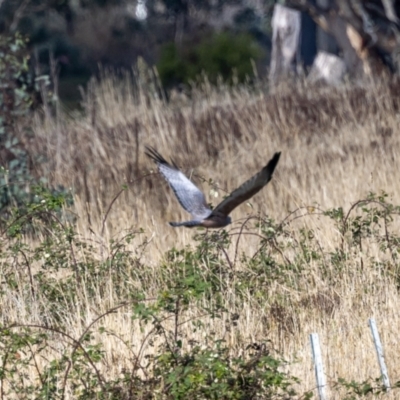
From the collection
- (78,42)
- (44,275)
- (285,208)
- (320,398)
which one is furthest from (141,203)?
(78,42)

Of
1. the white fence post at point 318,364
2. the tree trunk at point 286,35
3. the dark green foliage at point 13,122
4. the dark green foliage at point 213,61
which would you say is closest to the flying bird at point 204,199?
the white fence post at point 318,364

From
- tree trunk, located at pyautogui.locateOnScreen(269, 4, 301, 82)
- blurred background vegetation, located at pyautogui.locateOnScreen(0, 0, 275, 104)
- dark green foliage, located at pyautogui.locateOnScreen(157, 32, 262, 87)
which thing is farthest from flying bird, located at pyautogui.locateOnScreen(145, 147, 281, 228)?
blurred background vegetation, located at pyautogui.locateOnScreen(0, 0, 275, 104)

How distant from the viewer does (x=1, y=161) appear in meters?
10.4

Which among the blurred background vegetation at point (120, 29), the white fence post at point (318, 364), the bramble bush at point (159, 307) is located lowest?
the white fence post at point (318, 364)

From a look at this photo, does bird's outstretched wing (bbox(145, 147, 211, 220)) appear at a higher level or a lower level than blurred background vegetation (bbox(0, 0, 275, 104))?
lower

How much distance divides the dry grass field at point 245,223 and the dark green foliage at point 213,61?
8.77 metres

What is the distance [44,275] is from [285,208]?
3.49 meters

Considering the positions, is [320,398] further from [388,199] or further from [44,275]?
[388,199]

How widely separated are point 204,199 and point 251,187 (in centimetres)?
90

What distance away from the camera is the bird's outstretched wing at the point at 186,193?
6.54 metres

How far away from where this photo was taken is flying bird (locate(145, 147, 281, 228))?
573 centimetres

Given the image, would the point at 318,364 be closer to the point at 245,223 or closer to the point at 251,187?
the point at 251,187

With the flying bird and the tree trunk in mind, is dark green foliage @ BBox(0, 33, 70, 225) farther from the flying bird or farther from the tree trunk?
the tree trunk

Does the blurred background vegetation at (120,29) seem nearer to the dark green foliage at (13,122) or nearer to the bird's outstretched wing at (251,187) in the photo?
the dark green foliage at (13,122)
